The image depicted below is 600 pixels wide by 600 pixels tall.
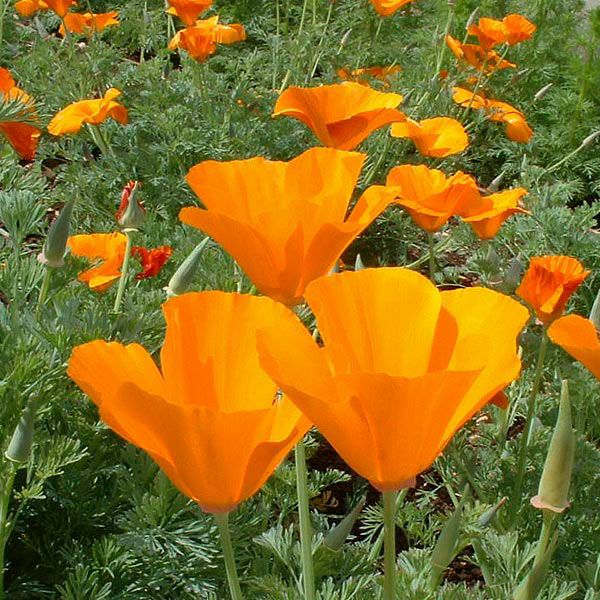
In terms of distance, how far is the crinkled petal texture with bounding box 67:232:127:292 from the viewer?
5.96 ft

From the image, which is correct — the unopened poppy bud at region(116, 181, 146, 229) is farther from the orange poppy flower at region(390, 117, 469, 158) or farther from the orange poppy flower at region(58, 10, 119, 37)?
the orange poppy flower at region(58, 10, 119, 37)

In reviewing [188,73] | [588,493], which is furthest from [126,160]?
[588,493]

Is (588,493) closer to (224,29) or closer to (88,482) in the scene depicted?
(88,482)

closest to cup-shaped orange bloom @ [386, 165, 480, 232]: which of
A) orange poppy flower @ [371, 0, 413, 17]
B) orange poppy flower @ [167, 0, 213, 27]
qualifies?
orange poppy flower @ [167, 0, 213, 27]

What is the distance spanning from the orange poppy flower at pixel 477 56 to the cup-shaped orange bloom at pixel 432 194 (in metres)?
1.86

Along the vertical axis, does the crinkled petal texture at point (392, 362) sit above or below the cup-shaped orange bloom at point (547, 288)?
above

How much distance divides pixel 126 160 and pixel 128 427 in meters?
2.49

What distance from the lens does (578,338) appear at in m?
1.02

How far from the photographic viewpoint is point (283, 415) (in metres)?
0.77

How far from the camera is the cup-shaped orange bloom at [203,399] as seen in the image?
727 millimetres

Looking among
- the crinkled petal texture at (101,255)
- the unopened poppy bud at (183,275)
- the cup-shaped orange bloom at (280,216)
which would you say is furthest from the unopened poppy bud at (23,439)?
the crinkled petal texture at (101,255)

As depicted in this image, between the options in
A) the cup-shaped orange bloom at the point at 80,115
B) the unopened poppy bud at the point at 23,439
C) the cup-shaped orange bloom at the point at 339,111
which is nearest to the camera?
the unopened poppy bud at the point at 23,439

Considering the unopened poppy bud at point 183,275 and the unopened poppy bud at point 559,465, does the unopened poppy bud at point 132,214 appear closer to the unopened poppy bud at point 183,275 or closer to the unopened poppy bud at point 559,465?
the unopened poppy bud at point 183,275

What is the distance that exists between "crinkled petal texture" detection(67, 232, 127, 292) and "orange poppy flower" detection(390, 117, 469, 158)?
2.64 feet
